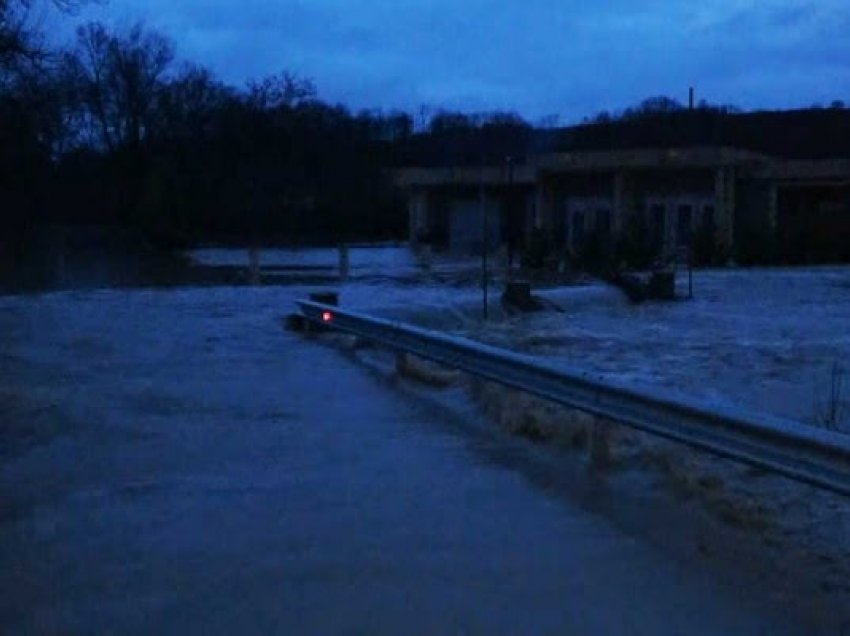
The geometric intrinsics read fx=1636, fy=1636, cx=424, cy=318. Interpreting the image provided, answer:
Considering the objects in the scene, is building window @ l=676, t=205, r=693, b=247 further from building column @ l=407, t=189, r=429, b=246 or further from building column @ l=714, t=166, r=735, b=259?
building column @ l=407, t=189, r=429, b=246

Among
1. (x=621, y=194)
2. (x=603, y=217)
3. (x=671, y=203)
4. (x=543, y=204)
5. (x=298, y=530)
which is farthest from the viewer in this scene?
(x=543, y=204)

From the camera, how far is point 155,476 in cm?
1085

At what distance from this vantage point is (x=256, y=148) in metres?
93.2

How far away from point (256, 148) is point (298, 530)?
85.3 m

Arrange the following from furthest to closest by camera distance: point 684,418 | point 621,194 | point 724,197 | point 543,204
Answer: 1. point 543,204
2. point 621,194
3. point 724,197
4. point 684,418

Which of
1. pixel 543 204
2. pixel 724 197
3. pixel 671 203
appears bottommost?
pixel 543 204

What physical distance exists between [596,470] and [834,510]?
1.95 metres

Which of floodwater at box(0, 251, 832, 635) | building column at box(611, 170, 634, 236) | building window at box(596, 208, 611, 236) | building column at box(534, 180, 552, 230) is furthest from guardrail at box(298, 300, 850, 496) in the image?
building column at box(534, 180, 552, 230)

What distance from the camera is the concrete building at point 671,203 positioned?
5366 cm

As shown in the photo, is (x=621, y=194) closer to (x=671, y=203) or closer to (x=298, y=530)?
(x=671, y=203)

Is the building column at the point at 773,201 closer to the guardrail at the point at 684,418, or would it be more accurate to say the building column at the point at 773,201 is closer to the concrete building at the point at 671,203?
the concrete building at the point at 671,203

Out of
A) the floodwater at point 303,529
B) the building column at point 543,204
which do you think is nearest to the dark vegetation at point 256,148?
the building column at point 543,204

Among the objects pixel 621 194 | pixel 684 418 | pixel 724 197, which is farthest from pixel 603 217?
pixel 684 418

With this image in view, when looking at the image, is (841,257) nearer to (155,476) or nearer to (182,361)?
(182,361)
